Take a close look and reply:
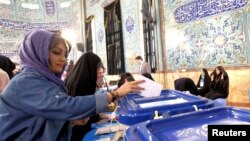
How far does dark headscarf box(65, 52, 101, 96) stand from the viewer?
2082mm

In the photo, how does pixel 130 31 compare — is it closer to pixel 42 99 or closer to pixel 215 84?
pixel 215 84

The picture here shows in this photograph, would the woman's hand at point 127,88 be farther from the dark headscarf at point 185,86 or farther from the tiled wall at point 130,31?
the tiled wall at point 130,31

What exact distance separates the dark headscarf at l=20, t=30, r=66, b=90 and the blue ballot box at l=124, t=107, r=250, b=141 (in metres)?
0.44

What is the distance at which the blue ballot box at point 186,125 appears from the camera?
0.78m

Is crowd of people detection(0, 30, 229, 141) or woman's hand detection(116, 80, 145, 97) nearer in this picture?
crowd of people detection(0, 30, 229, 141)

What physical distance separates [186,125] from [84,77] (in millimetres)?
1350

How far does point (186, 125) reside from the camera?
89 cm

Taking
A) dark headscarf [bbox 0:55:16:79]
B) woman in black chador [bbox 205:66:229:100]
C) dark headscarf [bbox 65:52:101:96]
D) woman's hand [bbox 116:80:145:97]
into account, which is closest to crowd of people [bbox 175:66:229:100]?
woman in black chador [bbox 205:66:229:100]

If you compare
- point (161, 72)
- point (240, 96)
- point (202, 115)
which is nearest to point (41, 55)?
point (202, 115)

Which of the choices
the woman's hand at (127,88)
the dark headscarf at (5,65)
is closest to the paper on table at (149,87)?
the woman's hand at (127,88)

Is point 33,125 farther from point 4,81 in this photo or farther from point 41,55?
point 4,81

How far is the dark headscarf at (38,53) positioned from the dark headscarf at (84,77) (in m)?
1.00

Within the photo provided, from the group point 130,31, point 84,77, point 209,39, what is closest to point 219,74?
point 209,39

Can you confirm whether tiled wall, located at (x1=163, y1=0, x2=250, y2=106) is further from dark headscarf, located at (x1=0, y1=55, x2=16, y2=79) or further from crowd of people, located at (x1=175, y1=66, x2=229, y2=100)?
dark headscarf, located at (x1=0, y1=55, x2=16, y2=79)
